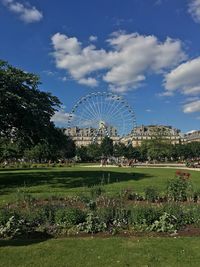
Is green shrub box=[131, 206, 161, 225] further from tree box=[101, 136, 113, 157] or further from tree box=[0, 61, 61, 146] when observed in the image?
tree box=[101, 136, 113, 157]

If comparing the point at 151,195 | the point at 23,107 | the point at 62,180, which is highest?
the point at 23,107

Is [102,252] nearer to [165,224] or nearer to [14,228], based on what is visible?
[165,224]

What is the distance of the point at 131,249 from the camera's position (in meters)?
10.0

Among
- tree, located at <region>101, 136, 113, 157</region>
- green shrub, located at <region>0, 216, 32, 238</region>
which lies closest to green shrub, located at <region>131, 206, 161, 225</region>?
green shrub, located at <region>0, 216, 32, 238</region>

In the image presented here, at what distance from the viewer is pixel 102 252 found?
32.0 ft

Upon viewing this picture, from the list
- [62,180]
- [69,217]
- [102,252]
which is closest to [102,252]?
[102,252]

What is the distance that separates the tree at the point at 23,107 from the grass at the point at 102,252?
21.0m

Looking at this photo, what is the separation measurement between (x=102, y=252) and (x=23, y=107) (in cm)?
2305

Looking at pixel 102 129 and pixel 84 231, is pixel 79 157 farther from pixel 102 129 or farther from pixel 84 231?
pixel 84 231

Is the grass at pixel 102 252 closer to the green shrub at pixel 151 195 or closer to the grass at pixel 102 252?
the grass at pixel 102 252

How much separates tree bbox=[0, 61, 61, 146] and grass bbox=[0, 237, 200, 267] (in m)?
21.0

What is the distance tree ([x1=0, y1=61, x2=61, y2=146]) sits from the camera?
3138cm

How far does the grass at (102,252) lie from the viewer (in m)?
9.09

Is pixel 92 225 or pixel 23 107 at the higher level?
pixel 23 107
